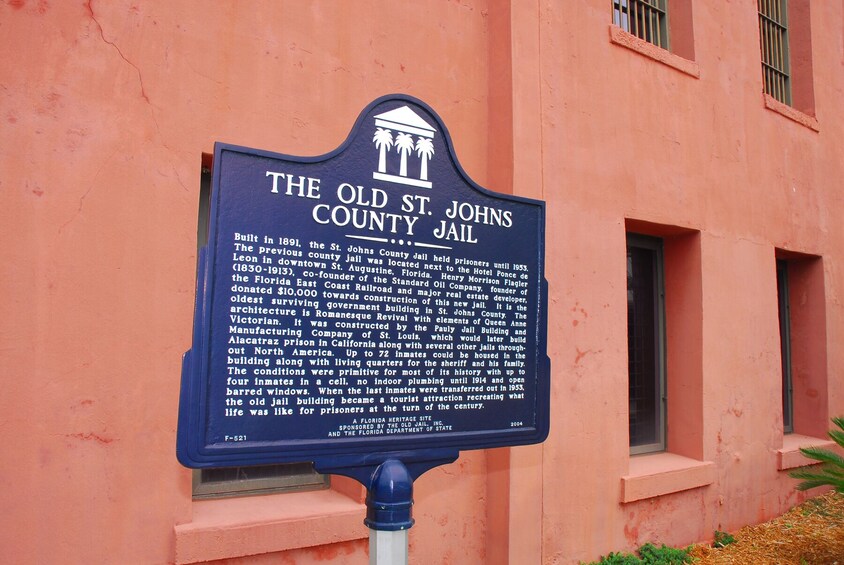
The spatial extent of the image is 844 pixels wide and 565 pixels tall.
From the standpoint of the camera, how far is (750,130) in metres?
7.03

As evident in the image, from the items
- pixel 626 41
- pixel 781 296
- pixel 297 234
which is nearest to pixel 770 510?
pixel 781 296

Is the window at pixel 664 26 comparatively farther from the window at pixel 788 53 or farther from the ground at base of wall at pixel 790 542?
the ground at base of wall at pixel 790 542

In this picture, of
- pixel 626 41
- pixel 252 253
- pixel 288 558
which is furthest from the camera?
pixel 626 41

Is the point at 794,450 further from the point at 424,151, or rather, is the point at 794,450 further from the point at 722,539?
the point at 424,151

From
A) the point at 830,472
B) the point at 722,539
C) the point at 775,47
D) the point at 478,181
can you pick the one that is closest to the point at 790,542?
the point at 722,539

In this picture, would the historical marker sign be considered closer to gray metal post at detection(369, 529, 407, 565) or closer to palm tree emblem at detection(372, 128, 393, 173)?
palm tree emblem at detection(372, 128, 393, 173)

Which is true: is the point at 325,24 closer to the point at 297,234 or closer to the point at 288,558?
the point at 297,234

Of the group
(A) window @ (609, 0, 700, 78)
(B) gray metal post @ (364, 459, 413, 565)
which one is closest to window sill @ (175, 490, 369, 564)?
(B) gray metal post @ (364, 459, 413, 565)

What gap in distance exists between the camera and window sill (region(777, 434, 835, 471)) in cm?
688

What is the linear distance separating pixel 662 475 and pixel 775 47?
5.99 meters

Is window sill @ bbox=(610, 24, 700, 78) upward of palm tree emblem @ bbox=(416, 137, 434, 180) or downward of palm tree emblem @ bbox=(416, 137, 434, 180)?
upward

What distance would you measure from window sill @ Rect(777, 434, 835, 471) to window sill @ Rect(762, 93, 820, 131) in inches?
150

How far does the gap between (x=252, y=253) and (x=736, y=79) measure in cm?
636

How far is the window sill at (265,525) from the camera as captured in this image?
141 inches
